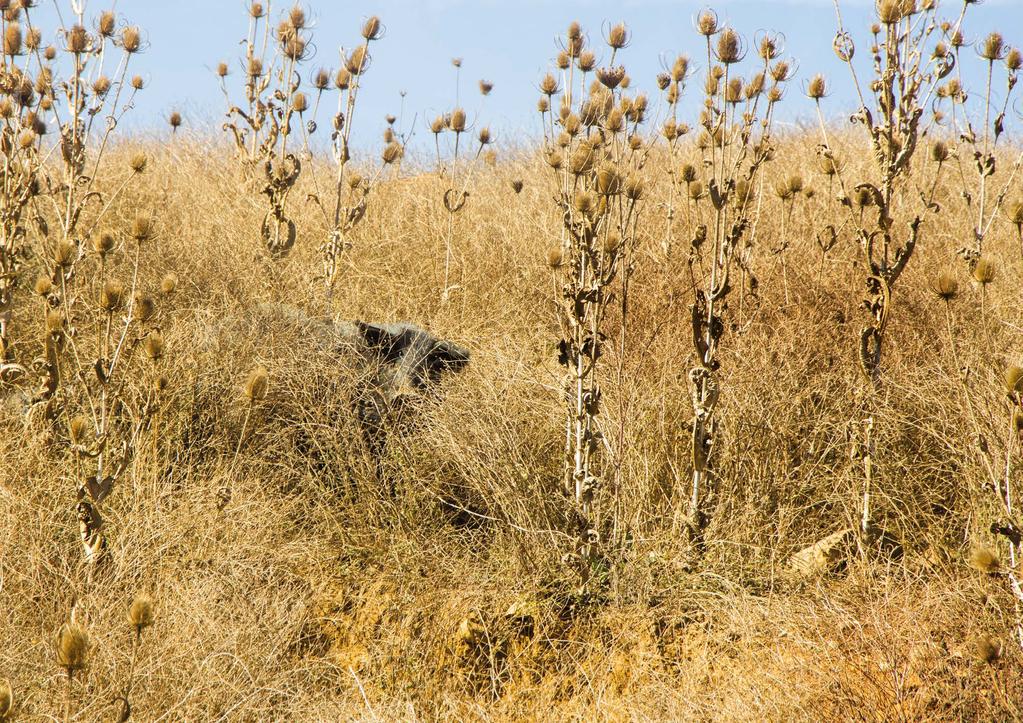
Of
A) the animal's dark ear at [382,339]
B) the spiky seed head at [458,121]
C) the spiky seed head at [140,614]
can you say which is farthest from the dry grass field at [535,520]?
the spiky seed head at [458,121]

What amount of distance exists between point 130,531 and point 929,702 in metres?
2.30

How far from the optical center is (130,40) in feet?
13.6

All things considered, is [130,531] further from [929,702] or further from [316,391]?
[929,702]

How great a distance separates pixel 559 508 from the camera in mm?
3357

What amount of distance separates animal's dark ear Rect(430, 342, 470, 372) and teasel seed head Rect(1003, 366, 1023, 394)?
2588mm

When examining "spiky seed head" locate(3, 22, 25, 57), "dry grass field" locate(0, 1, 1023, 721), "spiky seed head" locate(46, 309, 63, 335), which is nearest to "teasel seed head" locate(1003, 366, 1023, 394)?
"dry grass field" locate(0, 1, 1023, 721)

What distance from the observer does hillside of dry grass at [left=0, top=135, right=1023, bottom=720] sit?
2557mm

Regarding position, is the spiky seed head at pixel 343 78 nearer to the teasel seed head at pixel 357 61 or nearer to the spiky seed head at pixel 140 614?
the teasel seed head at pixel 357 61

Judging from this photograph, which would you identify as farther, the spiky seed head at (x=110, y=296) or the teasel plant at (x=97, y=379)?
the teasel plant at (x=97, y=379)

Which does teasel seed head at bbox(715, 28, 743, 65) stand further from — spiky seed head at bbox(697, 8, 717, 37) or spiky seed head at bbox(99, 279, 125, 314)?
spiky seed head at bbox(99, 279, 125, 314)

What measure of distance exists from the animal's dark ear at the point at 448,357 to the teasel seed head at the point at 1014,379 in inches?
102

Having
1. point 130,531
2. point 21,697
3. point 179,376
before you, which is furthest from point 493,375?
point 21,697

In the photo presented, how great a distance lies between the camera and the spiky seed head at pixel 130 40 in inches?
162

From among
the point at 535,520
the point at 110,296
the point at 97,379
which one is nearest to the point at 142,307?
the point at 110,296
